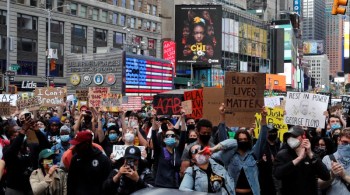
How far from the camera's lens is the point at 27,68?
51.8m

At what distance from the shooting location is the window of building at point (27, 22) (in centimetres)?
5081

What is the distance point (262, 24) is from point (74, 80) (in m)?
84.1

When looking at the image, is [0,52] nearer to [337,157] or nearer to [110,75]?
[110,75]

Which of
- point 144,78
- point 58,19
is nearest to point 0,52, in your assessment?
point 58,19

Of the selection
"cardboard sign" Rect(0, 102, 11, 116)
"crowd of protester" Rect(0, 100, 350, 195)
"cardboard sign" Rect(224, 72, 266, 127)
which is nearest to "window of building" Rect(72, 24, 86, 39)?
"cardboard sign" Rect(0, 102, 11, 116)

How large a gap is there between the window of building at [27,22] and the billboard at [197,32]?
32.0 meters

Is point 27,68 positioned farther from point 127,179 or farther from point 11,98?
point 127,179

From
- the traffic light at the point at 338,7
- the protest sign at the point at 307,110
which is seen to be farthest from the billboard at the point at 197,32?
the protest sign at the point at 307,110

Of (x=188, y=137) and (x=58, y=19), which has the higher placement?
(x=58, y=19)

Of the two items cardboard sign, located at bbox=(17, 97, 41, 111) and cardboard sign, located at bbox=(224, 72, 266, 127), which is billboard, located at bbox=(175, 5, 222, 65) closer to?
cardboard sign, located at bbox=(17, 97, 41, 111)

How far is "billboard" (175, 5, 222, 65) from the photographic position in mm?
81625

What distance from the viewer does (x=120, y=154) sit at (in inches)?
322

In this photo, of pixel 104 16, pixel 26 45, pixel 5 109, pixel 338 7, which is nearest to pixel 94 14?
pixel 104 16

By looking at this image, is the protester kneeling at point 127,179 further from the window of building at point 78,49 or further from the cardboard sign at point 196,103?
the window of building at point 78,49
